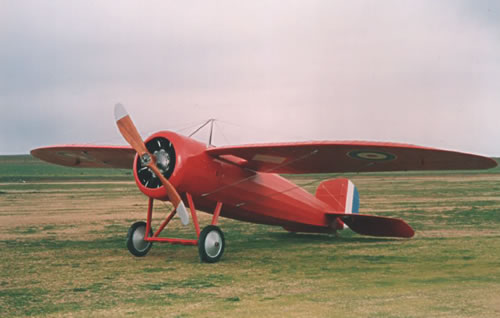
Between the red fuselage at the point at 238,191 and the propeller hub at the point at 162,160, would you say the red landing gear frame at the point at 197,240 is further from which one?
the propeller hub at the point at 162,160

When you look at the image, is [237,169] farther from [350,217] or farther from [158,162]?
A: [350,217]

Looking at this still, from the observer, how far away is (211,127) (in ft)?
34.4

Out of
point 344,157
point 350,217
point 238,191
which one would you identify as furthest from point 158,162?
point 350,217

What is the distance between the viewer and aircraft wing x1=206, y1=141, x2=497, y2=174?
8.76 metres

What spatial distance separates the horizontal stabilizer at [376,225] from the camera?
1179cm

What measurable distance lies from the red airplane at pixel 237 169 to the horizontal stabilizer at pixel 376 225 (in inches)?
0.9

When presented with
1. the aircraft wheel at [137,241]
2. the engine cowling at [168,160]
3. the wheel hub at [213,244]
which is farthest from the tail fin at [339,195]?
the aircraft wheel at [137,241]

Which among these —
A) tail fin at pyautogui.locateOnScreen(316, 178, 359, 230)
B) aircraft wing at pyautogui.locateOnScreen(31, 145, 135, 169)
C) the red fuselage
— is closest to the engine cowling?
the red fuselage

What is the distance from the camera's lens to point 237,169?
10562 mm

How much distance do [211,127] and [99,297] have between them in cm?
475

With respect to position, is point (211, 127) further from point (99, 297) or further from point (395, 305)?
point (395, 305)

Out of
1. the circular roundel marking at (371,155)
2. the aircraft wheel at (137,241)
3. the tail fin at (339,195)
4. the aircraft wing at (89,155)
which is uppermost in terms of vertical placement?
the circular roundel marking at (371,155)

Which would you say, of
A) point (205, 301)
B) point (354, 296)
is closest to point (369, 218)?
point (354, 296)

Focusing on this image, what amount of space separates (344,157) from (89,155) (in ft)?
19.6
